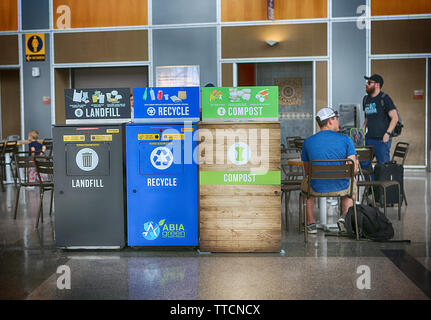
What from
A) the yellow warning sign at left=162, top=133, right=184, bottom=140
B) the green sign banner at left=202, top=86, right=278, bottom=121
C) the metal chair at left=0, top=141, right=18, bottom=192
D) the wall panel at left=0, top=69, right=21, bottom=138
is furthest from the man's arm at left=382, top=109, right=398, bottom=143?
the wall panel at left=0, top=69, right=21, bottom=138

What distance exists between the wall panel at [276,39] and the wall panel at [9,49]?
17.9 feet

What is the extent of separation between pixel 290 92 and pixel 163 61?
136 inches

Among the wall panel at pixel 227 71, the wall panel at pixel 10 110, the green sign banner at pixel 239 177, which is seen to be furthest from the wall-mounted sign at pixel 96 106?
the wall panel at pixel 10 110

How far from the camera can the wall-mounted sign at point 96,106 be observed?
16.2 ft

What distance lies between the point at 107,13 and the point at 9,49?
111 inches

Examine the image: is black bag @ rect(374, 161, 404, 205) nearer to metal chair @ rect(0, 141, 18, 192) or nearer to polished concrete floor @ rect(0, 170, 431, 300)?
polished concrete floor @ rect(0, 170, 431, 300)

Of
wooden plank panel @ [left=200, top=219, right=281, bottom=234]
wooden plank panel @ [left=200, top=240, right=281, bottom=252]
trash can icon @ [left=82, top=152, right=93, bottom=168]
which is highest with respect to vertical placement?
trash can icon @ [left=82, top=152, right=93, bottom=168]

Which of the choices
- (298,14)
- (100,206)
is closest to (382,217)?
(100,206)

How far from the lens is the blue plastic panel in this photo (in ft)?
15.7

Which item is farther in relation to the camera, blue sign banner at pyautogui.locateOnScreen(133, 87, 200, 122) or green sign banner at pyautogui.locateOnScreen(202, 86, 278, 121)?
blue sign banner at pyautogui.locateOnScreen(133, 87, 200, 122)

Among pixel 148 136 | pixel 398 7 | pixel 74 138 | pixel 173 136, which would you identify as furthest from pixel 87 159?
pixel 398 7

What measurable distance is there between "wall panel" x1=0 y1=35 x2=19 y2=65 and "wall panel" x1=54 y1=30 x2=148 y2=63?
1.11m

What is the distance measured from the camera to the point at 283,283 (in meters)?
3.80
